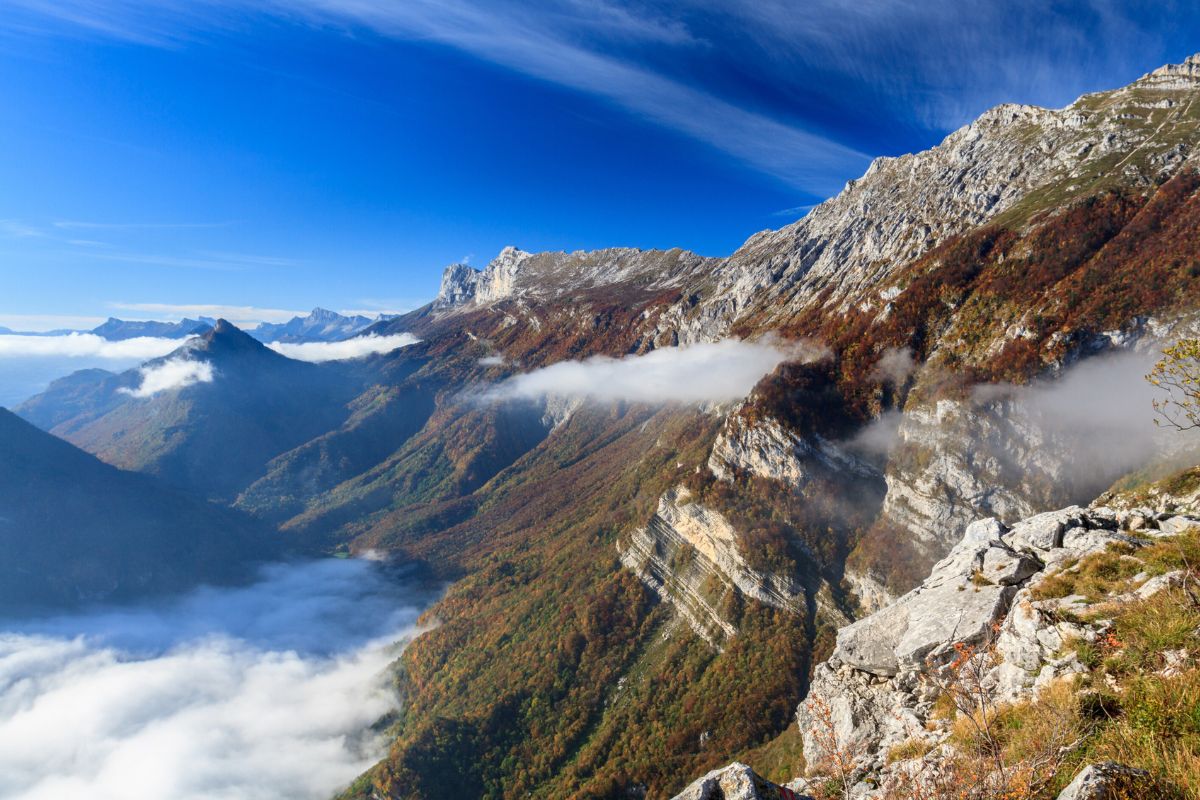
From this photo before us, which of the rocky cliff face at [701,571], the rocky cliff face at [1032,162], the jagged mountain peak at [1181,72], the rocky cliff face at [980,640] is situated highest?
the jagged mountain peak at [1181,72]

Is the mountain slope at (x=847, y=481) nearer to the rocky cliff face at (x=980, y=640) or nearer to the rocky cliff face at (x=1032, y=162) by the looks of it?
the rocky cliff face at (x=1032, y=162)

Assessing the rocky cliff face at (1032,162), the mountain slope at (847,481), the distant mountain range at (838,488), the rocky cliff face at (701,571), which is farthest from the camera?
the rocky cliff face at (1032,162)

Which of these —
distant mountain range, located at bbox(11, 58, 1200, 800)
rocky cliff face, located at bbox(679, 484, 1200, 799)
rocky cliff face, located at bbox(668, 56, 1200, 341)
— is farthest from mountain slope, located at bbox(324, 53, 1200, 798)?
rocky cliff face, located at bbox(679, 484, 1200, 799)

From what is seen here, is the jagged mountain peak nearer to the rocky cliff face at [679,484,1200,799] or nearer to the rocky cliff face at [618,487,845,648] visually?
the rocky cliff face at [618,487,845,648]

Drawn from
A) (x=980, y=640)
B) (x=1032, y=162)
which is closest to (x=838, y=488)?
(x=980, y=640)

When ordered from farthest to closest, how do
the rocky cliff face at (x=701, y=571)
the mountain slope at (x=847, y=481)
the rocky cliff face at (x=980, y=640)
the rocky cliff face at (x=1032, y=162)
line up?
the rocky cliff face at (x=1032, y=162) → the rocky cliff face at (x=701, y=571) → the mountain slope at (x=847, y=481) → the rocky cliff face at (x=980, y=640)

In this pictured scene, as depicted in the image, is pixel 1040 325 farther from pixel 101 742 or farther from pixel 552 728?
pixel 101 742

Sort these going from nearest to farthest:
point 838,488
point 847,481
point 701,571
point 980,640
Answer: point 980,640 → point 838,488 → point 847,481 → point 701,571

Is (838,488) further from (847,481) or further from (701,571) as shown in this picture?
(701,571)

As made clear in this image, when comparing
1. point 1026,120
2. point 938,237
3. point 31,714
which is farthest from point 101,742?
point 1026,120

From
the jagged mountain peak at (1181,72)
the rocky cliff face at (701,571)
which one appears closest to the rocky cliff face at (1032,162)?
the jagged mountain peak at (1181,72)

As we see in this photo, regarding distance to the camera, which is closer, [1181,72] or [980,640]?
[980,640]

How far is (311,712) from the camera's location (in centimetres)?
16062

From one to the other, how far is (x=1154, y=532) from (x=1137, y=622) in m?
13.3
